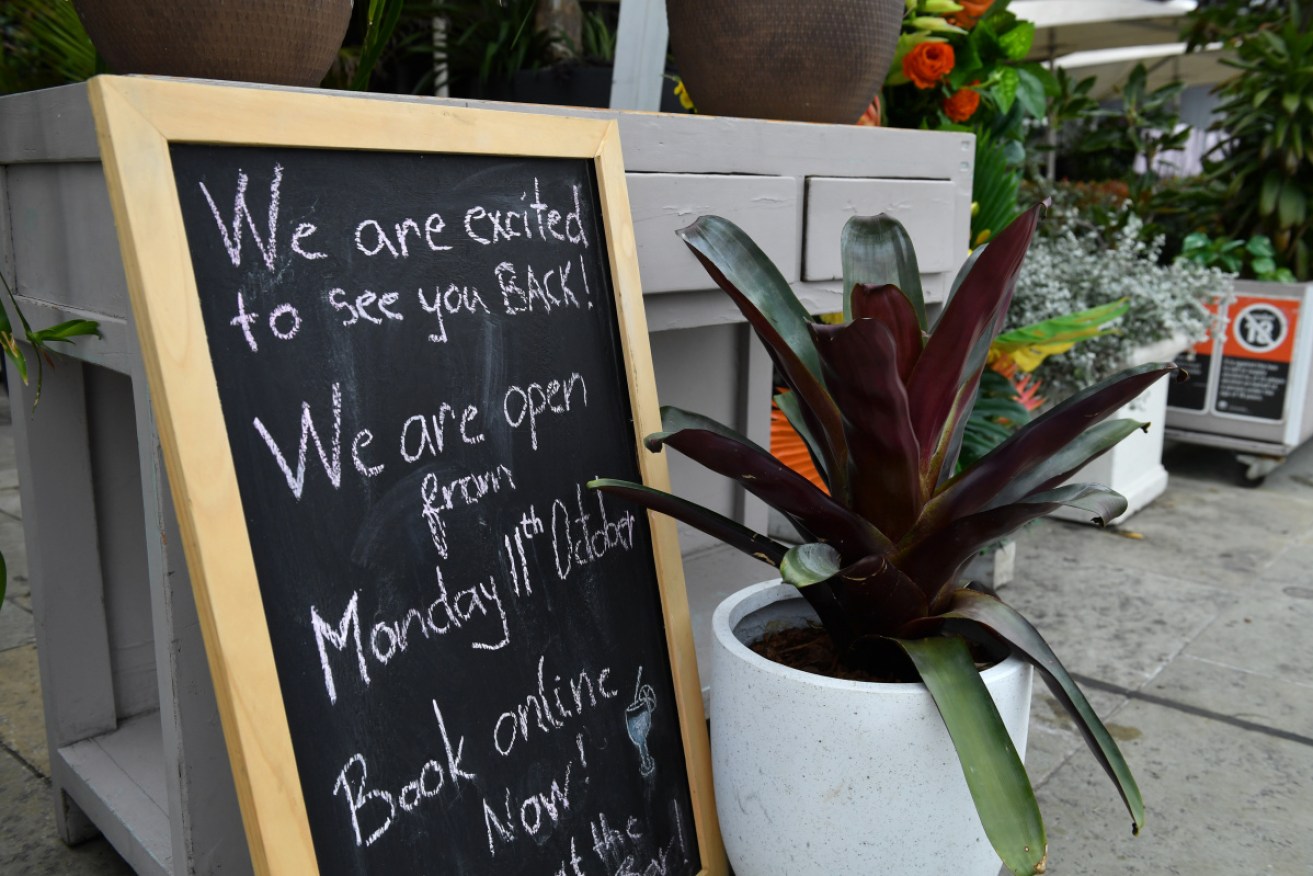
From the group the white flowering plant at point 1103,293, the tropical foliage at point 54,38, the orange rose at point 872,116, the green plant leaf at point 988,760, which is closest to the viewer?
the green plant leaf at point 988,760

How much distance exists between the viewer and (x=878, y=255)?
142cm

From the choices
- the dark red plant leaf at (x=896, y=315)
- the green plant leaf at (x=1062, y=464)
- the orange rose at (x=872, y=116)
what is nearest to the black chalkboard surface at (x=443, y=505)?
the dark red plant leaf at (x=896, y=315)

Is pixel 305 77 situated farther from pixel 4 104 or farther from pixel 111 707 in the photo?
pixel 111 707

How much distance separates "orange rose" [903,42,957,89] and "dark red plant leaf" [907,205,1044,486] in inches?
60.8

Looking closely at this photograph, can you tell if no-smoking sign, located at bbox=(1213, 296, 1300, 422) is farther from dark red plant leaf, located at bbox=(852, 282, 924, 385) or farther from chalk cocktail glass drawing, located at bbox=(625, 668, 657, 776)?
chalk cocktail glass drawing, located at bbox=(625, 668, 657, 776)

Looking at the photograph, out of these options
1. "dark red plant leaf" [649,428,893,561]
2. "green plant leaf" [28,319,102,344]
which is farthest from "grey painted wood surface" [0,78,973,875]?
"dark red plant leaf" [649,428,893,561]

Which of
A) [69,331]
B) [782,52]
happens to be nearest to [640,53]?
[782,52]

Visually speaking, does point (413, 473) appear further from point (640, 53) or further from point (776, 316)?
point (640, 53)

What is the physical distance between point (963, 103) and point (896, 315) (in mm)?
1821

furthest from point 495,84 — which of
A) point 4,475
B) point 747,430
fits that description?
point 4,475

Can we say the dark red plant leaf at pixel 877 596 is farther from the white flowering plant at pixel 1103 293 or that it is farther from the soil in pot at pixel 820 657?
the white flowering plant at pixel 1103 293

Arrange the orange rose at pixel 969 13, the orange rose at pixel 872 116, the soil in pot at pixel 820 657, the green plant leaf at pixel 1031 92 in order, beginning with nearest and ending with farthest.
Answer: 1. the soil in pot at pixel 820 657
2. the orange rose at pixel 872 116
3. the orange rose at pixel 969 13
4. the green plant leaf at pixel 1031 92

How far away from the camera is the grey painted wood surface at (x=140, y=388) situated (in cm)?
119

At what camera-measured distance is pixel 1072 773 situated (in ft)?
6.75
